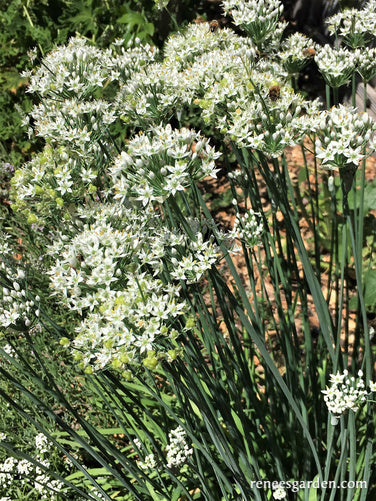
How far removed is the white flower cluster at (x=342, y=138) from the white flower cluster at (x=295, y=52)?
0.65 metres

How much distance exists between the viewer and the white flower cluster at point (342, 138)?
1.47 metres

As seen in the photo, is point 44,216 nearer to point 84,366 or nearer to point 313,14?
point 84,366

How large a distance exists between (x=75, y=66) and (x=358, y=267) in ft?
4.62

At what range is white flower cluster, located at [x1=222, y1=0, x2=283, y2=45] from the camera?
194 centimetres

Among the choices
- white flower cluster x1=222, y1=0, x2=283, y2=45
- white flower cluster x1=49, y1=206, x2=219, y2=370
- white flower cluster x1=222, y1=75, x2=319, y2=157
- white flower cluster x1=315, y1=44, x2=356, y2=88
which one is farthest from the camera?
white flower cluster x1=222, y1=0, x2=283, y2=45

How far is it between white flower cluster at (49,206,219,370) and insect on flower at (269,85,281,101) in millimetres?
698

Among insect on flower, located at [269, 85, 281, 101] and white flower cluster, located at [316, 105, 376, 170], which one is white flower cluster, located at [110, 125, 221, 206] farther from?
insect on flower, located at [269, 85, 281, 101]

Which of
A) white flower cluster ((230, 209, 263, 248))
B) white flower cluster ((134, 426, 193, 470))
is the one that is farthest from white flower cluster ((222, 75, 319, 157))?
white flower cluster ((134, 426, 193, 470))

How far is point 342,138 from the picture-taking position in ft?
4.89

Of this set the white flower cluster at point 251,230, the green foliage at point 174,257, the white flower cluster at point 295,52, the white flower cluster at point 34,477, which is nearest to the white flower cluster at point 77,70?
the green foliage at point 174,257

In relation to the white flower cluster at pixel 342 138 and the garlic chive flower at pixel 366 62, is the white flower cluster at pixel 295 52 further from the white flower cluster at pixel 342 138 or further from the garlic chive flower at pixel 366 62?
the white flower cluster at pixel 342 138

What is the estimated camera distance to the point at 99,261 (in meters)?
1.43

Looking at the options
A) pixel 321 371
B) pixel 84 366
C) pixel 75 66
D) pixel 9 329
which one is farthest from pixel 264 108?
pixel 321 371

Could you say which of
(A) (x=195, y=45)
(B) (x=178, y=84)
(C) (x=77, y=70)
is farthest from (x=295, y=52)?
(C) (x=77, y=70)
